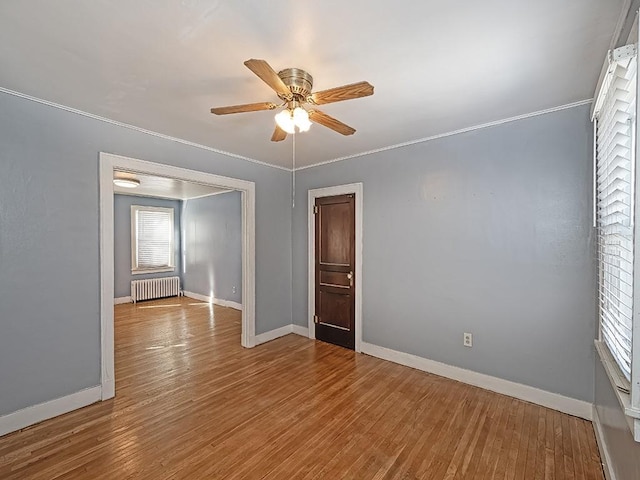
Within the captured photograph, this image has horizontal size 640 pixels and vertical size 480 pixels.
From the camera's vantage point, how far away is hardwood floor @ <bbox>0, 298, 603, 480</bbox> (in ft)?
6.16

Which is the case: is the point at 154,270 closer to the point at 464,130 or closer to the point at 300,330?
the point at 300,330

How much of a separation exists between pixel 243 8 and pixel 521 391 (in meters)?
3.55

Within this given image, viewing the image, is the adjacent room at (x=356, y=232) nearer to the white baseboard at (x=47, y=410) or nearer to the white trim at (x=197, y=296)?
the white baseboard at (x=47, y=410)

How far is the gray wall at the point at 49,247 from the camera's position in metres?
2.23

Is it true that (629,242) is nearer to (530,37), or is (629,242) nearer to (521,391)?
(530,37)

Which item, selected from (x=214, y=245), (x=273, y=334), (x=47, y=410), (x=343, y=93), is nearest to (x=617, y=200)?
(x=343, y=93)

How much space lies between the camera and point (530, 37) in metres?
1.60

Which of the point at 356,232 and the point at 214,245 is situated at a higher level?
the point at 356,232

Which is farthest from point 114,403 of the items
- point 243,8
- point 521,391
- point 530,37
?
point 530,37

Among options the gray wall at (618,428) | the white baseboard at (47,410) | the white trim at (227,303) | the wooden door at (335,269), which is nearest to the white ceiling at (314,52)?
the gray wall at (618,428)

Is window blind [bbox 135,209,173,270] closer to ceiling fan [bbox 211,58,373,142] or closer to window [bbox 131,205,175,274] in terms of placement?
window [bbox 131,205,175,274]

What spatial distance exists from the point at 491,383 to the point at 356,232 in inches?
84.4

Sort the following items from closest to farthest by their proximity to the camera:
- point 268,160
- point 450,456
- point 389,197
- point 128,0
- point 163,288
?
1. point 128,0
2. point 450,456
3. point 389,197
4. point 268,160
5. point 163,288

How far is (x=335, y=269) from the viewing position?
4066 mm
